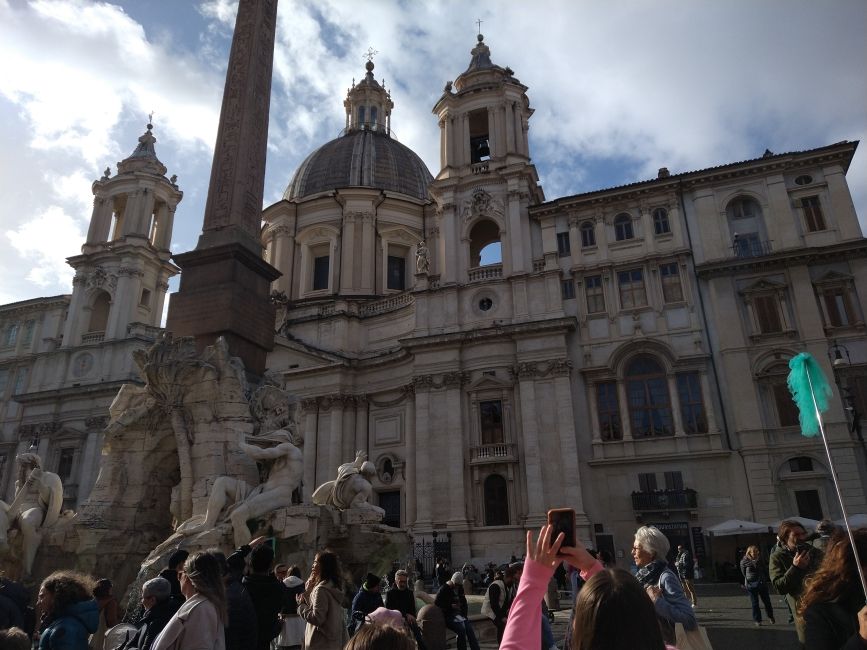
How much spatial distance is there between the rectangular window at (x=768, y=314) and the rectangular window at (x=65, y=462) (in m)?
35.4

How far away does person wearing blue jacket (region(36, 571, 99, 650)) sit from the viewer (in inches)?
150

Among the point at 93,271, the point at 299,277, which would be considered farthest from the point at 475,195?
the point at 93,271

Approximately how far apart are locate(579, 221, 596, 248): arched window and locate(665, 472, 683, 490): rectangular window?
10508 millimetres

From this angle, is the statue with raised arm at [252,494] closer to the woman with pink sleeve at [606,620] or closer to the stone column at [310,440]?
the woman with pink sleeve at [606,620]

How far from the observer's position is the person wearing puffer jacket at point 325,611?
4641 millimetres

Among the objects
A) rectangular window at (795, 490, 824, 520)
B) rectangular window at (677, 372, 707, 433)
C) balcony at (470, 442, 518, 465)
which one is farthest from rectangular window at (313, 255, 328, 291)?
rectangular window at (795, 490, 824, 520)

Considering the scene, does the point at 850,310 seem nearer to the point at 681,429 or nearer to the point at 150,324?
the point at 681,429

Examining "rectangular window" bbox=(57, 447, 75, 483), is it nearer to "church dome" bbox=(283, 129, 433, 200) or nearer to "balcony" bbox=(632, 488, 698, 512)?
"church dome" bbox=(283, 129, 433, 200)

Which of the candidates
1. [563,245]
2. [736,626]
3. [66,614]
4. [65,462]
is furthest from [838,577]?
[65,462]

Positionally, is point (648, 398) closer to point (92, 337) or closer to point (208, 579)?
point (208, 579)

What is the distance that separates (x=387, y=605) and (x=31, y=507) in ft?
28.4

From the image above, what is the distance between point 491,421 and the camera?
2756 cm

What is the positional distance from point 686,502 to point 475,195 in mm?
16908

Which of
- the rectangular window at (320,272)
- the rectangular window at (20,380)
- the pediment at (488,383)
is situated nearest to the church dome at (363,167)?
the rectangular window at (320,272)
